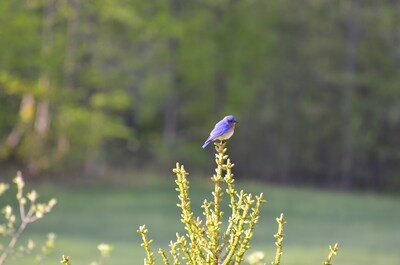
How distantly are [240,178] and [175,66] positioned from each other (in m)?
4.97

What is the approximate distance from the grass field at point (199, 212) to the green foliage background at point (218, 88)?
227 cm

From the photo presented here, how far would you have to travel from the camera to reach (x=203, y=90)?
29.3 m

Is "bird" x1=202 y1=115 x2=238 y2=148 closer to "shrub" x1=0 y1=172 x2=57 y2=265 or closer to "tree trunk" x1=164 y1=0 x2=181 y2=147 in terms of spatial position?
"shrub" x1=0 y1=172 x2=57 y2=265

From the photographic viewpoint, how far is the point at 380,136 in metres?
29.5

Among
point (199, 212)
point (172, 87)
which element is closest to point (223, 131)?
point (199, 212)

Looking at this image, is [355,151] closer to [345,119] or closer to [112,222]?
[345,119]

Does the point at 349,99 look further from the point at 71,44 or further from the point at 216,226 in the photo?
the point at 216,226

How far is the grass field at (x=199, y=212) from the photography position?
12680mm

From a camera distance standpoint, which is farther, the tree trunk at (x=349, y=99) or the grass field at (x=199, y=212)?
the tree trunk at (x=349, y=99)

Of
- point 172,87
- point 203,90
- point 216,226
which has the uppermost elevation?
point 203,90

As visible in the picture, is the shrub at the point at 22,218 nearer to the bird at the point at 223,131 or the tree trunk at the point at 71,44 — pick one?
the bird at the point at 223,131

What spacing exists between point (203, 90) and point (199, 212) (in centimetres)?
1130

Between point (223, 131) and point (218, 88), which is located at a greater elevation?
point (218, 88)

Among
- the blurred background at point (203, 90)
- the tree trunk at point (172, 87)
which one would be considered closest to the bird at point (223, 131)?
the blurred background at point (203, 90)
